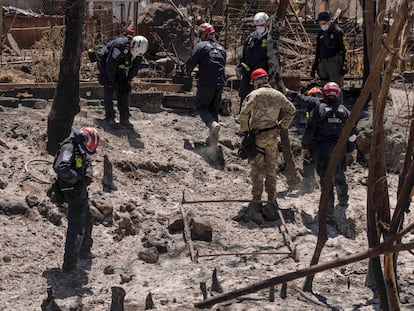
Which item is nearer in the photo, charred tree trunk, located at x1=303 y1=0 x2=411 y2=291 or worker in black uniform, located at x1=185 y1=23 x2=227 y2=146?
charred tree trunk, located at x1=303 y1=0 x2=411 y2=291

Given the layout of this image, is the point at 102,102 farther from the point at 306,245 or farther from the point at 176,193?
the point at 306,245

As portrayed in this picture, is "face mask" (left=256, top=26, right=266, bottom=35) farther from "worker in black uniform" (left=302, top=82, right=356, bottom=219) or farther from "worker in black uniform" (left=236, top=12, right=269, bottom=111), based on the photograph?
"worker in black uniform" (left=302, top=82, right=356, bottom=219)

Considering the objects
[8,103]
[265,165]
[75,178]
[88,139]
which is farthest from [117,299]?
[8,103]

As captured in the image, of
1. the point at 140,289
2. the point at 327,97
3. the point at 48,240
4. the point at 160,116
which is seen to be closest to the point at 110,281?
the point at 140,289

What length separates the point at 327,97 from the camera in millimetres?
12570

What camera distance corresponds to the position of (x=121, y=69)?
48.3ft

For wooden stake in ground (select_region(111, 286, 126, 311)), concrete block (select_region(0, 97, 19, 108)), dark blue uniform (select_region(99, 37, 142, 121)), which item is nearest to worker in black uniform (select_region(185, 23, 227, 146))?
dark blue uniform (select_region(99, 37, 142, 121))

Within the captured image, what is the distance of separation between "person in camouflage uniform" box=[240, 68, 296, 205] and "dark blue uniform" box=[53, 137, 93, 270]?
8.96ft

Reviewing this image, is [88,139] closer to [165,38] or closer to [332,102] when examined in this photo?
[332,102]

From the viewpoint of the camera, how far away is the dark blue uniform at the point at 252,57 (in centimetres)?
1483

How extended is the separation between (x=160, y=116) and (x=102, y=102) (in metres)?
1.05

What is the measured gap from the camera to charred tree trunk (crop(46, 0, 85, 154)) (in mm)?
13602

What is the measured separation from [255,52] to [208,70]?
0.83 meters

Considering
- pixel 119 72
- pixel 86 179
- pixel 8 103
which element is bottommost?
pixel 86 179
